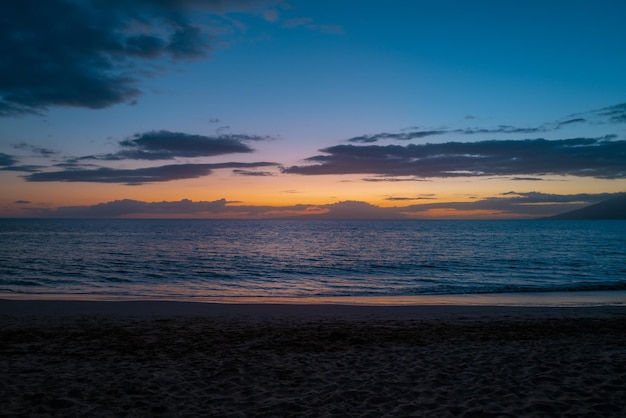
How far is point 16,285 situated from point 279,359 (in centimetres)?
2530

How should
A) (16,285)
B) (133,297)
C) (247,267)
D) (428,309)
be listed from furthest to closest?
(247,267)
(16,285)
(133,297)
(428,309)

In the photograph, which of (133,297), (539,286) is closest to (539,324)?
(539,286)

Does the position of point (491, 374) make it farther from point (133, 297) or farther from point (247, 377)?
point (133, 297)

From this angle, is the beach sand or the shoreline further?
A: the shoreline

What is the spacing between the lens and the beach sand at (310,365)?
729cm

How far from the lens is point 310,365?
32.1 ft

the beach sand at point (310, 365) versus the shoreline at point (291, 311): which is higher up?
the beach sand at point (310, 365)

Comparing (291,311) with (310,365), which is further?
(291,311)

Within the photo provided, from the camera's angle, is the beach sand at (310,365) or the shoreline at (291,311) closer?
the beach sand at (310,365)

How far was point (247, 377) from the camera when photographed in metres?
8.89

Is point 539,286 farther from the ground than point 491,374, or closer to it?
closer to it

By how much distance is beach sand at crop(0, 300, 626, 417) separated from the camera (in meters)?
7.29

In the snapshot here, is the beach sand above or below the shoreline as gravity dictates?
above

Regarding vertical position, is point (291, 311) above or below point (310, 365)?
below
